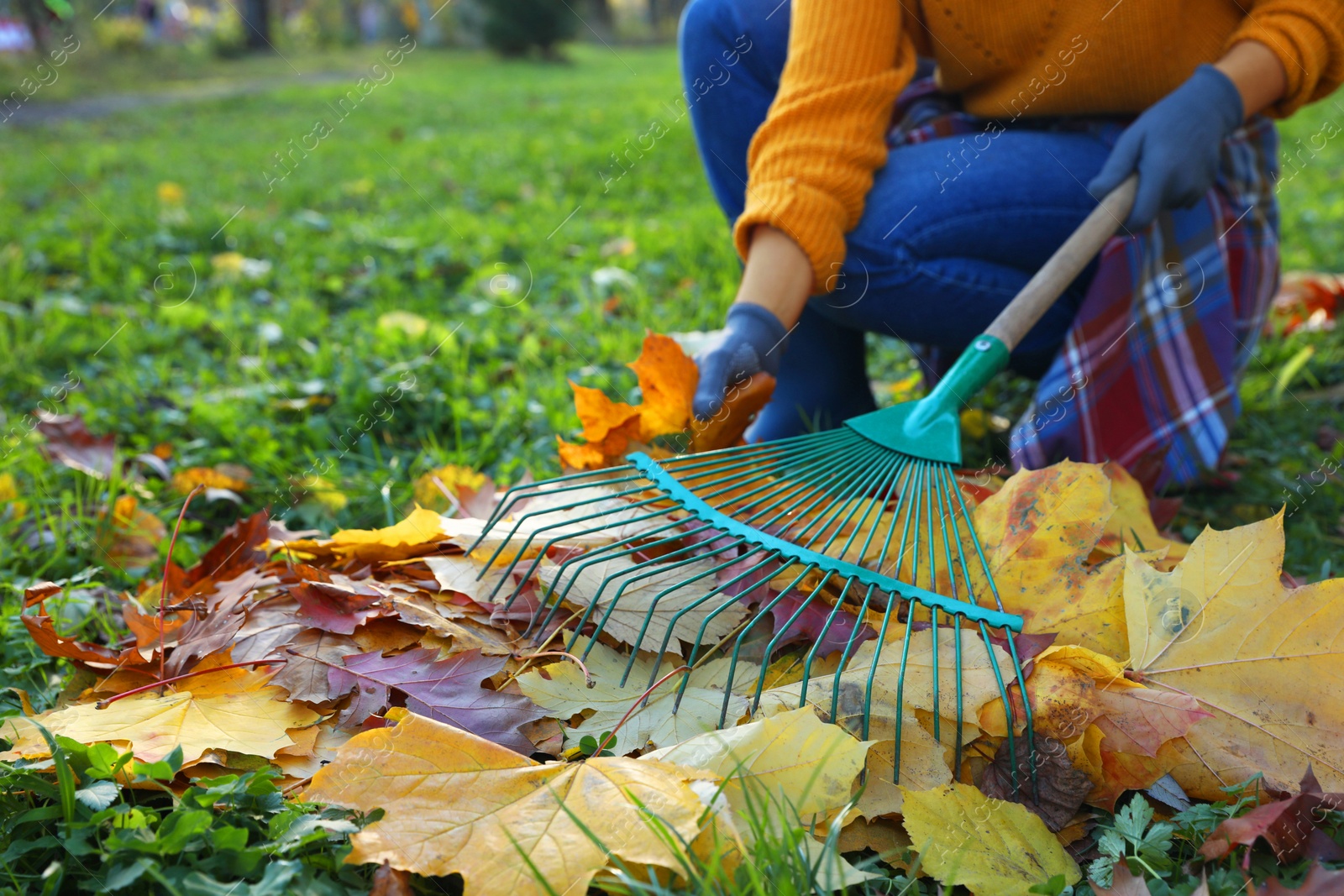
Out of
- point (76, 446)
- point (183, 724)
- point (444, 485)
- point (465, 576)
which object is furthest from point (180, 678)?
point (76, 446)

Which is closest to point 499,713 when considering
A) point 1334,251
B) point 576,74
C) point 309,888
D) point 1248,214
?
point 309,888

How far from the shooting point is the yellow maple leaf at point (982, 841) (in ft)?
2.73

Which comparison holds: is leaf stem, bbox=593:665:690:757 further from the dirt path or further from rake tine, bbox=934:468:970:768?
the dirt path

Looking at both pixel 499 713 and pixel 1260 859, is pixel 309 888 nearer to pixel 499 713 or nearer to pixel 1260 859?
pixel 499 713

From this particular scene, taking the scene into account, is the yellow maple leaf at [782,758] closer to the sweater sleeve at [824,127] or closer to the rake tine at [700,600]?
the rake tine at [700,600]

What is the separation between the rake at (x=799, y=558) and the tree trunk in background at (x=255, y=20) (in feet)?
49.5

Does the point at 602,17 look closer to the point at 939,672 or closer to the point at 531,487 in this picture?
the point at 531,487

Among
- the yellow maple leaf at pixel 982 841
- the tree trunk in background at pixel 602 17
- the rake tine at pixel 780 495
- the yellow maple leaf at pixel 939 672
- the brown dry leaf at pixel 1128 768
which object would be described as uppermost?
the tree trunk in background at pixel 602 17

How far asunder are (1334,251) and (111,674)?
134 inches

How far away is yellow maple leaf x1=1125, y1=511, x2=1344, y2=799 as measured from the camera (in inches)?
36.3

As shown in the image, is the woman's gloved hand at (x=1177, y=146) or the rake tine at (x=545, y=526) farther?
the woman's gloved hand at (x=1177, y=146)

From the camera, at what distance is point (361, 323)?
8.16 feet

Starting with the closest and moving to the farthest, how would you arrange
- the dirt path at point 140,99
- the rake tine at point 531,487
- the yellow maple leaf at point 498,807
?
the yellow maple leaf at point 498,807 → the rake tine at point 531,487 → the dirt path at point 140,99

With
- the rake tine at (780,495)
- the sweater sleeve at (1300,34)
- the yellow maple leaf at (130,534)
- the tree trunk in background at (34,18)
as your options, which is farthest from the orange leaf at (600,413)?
the tree trunk in background at (34,18)
